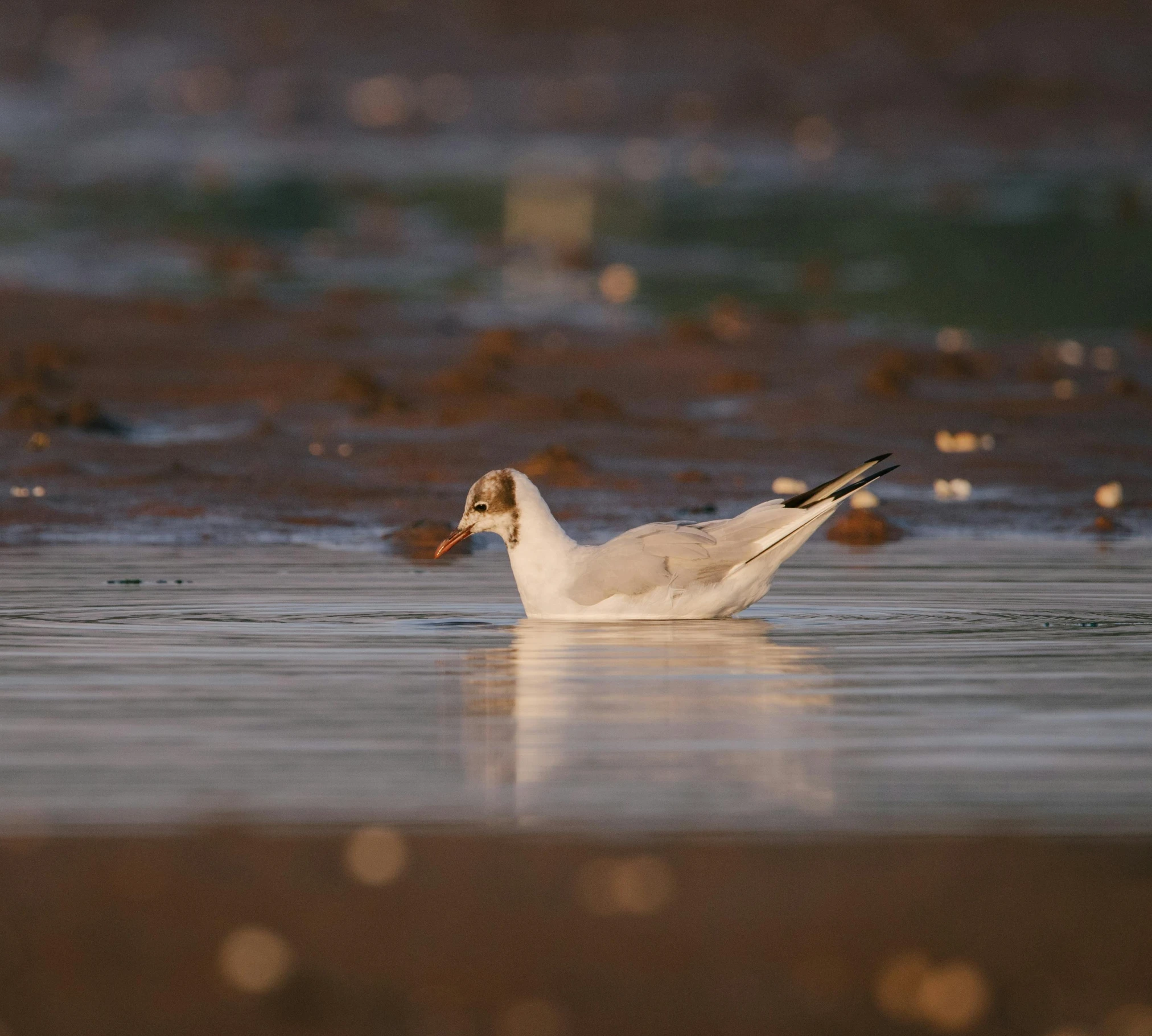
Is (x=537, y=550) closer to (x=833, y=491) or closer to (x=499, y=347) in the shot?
(x=833, y=491)

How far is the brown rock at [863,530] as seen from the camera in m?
13.3

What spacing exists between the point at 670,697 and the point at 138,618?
2743 millimetres

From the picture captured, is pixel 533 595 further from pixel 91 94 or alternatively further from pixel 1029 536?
pixel 91 94

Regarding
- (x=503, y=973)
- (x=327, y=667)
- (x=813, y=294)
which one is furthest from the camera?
(x=813, y=294)

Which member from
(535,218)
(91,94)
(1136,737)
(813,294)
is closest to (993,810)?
(1136,737)

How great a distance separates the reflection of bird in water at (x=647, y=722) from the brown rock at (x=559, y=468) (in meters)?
4.97

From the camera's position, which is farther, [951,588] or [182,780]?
[951,588]

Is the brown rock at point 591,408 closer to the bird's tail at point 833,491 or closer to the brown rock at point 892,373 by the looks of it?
the brown rock at point 892,373

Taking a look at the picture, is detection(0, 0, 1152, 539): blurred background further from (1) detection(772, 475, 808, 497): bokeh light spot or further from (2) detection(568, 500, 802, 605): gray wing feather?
(2) detection(568, 500, 802, 605): gray wing feather

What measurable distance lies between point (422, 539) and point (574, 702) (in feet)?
16.7

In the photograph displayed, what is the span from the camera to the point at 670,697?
7918mm

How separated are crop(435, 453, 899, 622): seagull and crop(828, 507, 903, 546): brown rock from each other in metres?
3.15

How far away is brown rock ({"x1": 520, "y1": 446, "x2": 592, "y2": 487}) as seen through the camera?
14.8 meters

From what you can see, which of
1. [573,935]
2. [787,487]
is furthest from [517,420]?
[573,935]
